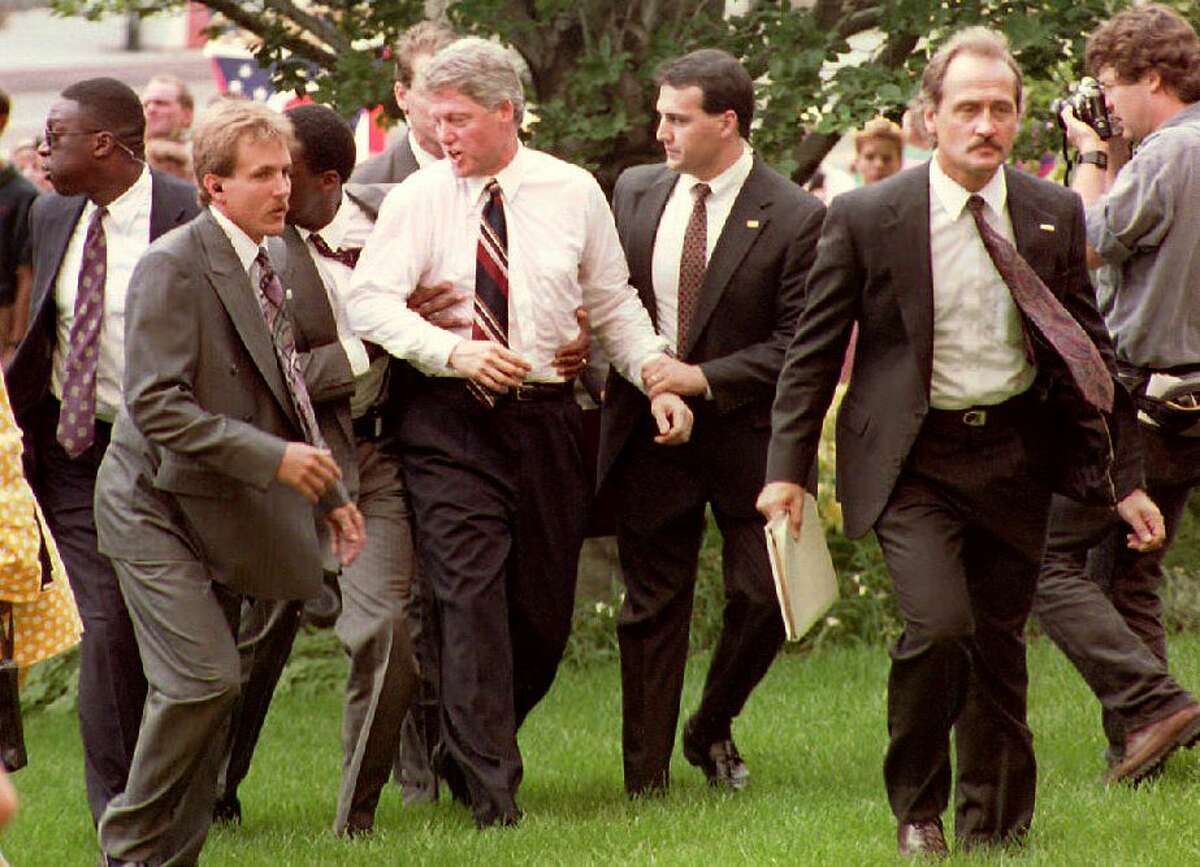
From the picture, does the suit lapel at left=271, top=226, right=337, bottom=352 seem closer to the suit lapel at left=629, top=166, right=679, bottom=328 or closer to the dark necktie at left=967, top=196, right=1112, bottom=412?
the suit lapel at left=629, top=166, right=679, bottom=328

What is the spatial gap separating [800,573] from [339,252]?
2.25 m

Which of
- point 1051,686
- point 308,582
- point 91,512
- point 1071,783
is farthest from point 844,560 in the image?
point 308,582

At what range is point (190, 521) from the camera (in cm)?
659

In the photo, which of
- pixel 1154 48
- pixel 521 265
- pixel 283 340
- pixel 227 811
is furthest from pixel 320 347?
pixel 1154 48

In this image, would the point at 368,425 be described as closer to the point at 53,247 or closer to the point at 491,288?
the point at 491,288

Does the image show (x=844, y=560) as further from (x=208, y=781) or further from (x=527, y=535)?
(x=208, y=781)

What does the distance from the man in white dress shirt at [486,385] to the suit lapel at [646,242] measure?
0.66 feet

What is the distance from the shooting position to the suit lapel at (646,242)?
8188 millimetres

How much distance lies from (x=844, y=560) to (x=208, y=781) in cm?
567

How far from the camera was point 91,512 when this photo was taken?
8016 millimetres

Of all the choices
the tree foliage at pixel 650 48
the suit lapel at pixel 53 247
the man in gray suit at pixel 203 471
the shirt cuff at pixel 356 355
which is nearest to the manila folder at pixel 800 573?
the man in gray suit at pixel 203 471

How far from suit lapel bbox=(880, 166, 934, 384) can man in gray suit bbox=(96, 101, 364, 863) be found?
1588mm

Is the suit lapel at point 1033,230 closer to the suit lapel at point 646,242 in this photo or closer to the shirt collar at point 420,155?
the suit lapel at point 646,242

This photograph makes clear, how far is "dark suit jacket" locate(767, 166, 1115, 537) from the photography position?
6.39 metres
